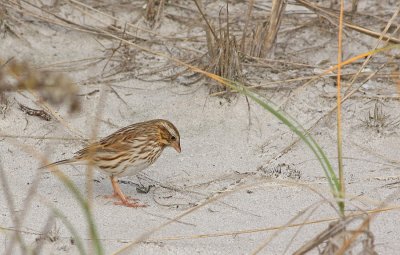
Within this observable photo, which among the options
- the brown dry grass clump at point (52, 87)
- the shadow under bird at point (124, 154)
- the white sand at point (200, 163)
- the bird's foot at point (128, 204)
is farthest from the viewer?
the shadow under bird at point (124, 154)

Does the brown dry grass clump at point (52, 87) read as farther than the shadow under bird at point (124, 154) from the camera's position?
No

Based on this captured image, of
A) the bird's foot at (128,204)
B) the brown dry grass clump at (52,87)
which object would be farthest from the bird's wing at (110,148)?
the brown dry grass clump at (52,87)

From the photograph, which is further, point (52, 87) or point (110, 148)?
point (110, 148)

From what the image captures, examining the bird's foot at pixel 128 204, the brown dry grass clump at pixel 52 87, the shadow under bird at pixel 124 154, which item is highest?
the shadow under bird at pixel 124 154

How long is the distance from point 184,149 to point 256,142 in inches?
21.4

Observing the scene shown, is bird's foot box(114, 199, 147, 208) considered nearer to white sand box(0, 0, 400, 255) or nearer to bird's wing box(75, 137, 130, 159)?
white sand box(0, 0, 400, 255)

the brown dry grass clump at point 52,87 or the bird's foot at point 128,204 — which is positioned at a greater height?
the brown dry grass clump at point 52,87

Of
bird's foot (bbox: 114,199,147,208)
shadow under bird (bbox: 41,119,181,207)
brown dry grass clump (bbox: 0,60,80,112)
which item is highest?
shadow under bird (bbox: 41,119,181,207)

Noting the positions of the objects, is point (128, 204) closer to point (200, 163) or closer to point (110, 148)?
point (110, 148)

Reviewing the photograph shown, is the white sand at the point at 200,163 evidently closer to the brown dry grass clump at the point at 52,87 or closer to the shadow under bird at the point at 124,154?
the shadow under bird at the point at 124,154

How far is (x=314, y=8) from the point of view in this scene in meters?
7.98

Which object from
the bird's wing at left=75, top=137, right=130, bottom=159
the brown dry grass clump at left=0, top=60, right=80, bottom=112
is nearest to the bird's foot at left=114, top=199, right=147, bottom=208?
the bird's wing at left=75, top=137, right=130, bottom=159

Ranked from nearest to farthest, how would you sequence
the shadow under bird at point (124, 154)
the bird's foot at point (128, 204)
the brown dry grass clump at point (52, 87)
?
1. the brown dry grass clump at point (52, 87)
2. the bird's foot at point (128, 204)
3. the shadow under bird at point (124, 154)

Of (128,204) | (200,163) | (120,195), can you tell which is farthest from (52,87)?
(200,163)
